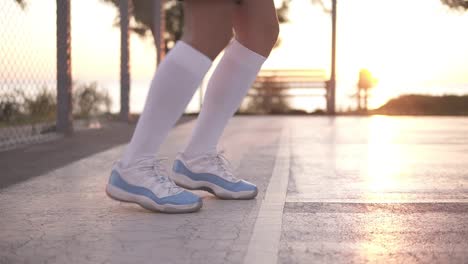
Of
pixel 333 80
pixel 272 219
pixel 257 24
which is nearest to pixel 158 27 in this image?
pixel 333 80

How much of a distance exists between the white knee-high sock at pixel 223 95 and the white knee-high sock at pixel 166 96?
1.04 ft

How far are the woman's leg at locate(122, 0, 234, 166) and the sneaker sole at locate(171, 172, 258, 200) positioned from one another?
372mm

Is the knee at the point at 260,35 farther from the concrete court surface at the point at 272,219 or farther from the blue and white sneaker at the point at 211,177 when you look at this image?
the concrete court surface at the point at 272,219

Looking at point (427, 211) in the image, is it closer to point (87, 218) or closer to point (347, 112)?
point (87, 218)

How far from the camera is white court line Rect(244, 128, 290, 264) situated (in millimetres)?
2177

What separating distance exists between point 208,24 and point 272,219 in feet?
2.50

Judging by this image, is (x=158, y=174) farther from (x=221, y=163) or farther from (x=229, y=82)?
(x=229, y=82)

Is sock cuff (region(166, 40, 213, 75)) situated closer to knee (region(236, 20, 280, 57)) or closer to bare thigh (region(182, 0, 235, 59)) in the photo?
bare thigh (region(182, 0, 235, 59))

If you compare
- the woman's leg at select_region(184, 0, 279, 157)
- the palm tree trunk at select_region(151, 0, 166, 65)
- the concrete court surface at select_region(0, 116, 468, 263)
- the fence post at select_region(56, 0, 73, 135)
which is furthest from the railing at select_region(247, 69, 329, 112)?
the woman's leg at select_region(184, 0, 279, 157)

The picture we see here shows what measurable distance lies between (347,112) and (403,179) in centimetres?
954

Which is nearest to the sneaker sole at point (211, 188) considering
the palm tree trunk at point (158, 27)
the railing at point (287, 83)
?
the palm tree trunk at point (158, 27)

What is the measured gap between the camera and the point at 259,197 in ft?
10.8

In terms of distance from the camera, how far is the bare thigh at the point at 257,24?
10.3 ft

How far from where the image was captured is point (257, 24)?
319cm
